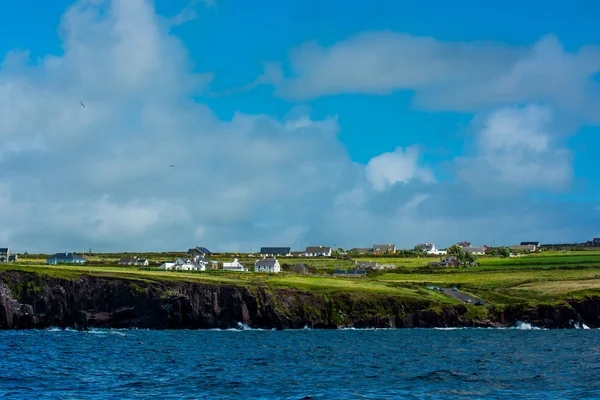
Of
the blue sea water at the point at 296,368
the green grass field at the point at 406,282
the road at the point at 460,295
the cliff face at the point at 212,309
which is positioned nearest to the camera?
the blue sea water at the point at 296,368

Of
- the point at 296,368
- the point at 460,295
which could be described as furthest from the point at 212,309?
Answer: the point at 296,368

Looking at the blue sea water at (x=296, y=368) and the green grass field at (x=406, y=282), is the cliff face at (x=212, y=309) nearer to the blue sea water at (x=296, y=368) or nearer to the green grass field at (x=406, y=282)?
the green grass field at (x=406, y=282)

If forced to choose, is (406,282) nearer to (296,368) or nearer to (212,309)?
(212,309)

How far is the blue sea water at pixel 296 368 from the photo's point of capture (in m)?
52.8

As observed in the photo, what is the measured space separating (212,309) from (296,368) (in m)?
79.8

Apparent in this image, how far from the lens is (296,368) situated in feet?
225

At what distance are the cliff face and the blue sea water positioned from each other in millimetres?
32237

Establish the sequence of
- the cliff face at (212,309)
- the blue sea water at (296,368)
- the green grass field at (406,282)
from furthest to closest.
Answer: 1. the green grass field at (406,282)
2. the cliff face at (212,309)
3. the blue sea water at (296,368)

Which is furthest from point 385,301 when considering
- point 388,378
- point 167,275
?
point 388,378

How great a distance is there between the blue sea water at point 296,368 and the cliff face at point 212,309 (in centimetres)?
3224

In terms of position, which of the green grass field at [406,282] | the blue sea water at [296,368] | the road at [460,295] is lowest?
the blue sea water at [296,368]

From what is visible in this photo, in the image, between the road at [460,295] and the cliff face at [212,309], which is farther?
the road at [460,295]

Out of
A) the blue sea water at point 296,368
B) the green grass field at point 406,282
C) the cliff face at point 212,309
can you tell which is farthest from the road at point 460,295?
the blue sea water at point 296,368

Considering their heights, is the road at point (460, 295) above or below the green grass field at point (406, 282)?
below
